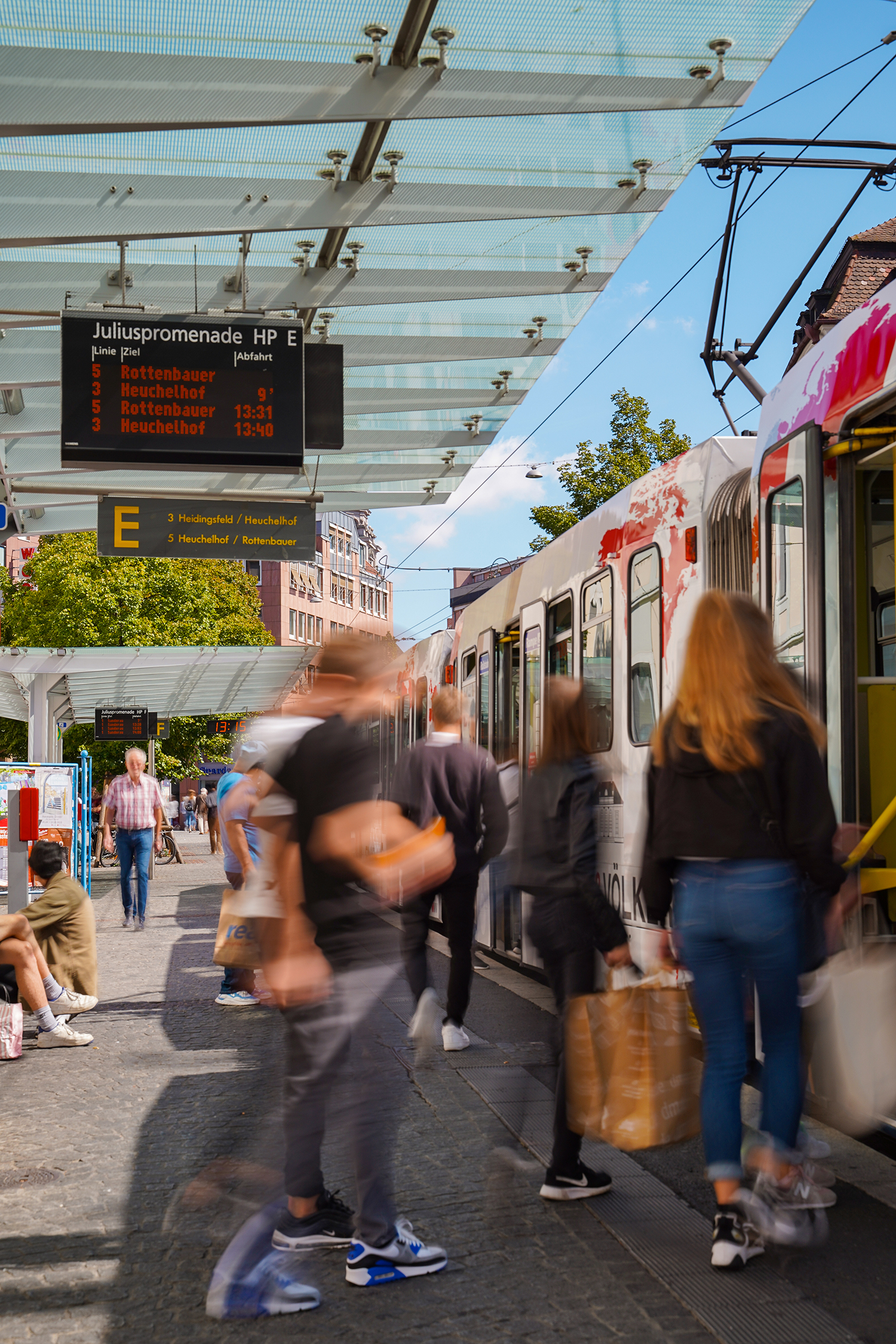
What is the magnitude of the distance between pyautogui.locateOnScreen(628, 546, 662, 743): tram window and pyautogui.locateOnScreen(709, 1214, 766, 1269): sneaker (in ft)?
10.7

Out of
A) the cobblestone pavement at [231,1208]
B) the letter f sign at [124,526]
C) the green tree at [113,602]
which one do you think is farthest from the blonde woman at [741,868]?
the green tree at [113,602]

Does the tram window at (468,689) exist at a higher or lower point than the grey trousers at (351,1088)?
higher

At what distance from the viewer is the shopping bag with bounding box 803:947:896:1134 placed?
14.2 feet

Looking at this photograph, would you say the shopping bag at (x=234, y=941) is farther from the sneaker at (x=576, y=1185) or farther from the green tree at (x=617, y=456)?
the green tree at (x=617, y=456)

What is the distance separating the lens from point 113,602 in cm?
3691

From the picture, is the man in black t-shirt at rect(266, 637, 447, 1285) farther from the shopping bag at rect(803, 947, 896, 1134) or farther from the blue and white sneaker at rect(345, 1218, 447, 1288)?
the shopping bag at rect(803, 947, 896, 1134)

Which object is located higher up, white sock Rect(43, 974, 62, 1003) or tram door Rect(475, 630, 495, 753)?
tram door Rect(475, 630, 495, 753)

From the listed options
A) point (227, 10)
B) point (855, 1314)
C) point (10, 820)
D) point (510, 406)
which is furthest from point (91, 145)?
point (855, 1314)

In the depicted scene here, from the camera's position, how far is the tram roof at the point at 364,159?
6977 millimetres

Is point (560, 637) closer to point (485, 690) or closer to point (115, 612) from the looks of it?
point (485, 690)

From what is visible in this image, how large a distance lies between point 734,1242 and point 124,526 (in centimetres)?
1020

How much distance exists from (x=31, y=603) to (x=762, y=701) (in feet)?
129

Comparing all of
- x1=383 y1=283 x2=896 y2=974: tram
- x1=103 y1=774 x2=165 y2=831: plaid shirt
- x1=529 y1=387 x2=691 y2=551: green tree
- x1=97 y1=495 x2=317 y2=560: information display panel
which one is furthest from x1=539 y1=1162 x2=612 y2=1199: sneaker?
x1=529 y1=387 x2=691 y2=551: green tree

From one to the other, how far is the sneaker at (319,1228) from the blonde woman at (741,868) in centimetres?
114
